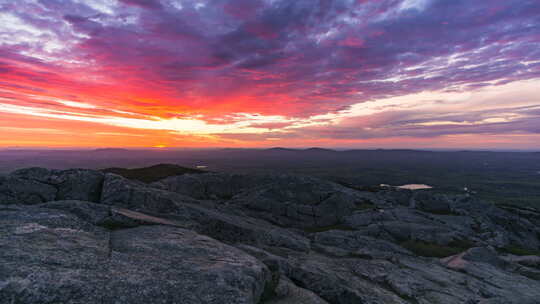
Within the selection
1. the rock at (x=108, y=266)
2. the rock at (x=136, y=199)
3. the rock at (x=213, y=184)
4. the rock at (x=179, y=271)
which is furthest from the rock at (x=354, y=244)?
the rock at (x=213, y=184)

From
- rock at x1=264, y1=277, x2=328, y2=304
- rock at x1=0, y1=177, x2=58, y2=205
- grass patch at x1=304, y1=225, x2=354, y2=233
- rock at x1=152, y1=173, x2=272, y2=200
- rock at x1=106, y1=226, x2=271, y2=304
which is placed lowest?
grass patch at x1=304, y1=225, x2=354, y2=233

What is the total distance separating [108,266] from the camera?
10375 millimetres

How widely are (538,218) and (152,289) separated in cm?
14015

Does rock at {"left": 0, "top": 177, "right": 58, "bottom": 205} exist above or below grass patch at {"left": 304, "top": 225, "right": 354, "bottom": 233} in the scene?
above

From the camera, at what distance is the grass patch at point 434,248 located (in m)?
39.2

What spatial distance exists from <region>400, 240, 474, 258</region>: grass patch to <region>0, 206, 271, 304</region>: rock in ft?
123

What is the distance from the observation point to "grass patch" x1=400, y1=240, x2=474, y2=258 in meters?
39.2

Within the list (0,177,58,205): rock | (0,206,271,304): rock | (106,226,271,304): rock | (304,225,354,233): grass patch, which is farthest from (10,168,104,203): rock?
(304,225,354,233): grass patch

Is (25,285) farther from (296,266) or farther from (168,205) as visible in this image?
(168,205)

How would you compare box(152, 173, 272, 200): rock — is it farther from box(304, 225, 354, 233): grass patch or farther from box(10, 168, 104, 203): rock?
box(10, 168, 104, 203): rock

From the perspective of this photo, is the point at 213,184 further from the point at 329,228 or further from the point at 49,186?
the point at 49,186

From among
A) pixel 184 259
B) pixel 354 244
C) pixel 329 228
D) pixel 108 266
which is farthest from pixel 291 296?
pixel 329 228

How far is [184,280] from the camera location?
10.3 metres

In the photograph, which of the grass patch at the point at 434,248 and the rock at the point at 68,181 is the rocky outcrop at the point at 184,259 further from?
the grass patch at the point at 434,248
